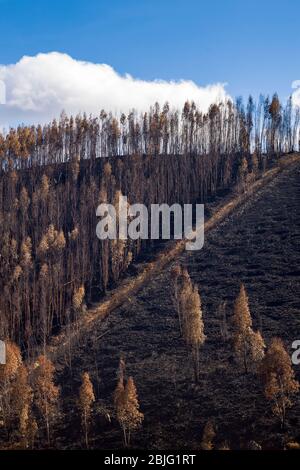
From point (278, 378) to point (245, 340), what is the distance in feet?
26.4

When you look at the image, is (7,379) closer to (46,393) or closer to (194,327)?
(46,393)

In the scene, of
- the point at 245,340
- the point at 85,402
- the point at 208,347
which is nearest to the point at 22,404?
the point at 85,402

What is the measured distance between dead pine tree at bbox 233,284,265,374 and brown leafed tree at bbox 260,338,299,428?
248 inches

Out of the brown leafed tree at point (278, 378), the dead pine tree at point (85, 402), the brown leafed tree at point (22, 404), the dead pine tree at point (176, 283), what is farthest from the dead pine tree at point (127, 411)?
the dead pine tree at point (176, 283)

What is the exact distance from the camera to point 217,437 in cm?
4244

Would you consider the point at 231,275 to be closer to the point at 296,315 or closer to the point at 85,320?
the point at 296,315

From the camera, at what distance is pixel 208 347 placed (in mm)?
58625

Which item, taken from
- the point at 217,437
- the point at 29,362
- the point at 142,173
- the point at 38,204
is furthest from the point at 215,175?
the point at 217,437

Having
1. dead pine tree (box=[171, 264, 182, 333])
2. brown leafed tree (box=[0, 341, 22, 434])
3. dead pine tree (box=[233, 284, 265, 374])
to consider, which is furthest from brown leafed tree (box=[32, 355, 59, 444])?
dead pine tree (box=[171, 264, 182, 333])

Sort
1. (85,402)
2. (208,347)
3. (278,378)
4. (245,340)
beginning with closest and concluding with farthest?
(278,378) → (85,402) → (245,340) → (208,347)

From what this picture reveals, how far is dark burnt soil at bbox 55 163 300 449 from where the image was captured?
44469 millimetres

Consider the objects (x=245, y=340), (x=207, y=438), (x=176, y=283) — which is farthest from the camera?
(x=176, y=283)

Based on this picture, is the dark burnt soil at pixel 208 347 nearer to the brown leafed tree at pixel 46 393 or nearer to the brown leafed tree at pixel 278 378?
the brown leafed tree at pixel 278 378
